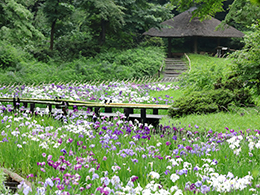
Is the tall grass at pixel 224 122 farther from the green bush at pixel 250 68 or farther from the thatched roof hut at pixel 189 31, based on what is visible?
the thatched roof hut at pixel 189 31

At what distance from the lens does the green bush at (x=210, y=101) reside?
675cm

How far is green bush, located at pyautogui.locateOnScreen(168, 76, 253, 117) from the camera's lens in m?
6.75

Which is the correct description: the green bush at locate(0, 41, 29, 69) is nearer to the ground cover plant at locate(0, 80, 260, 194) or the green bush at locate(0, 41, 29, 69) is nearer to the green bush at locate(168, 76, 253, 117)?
the green bush at locate(168, 76, 253, 117)

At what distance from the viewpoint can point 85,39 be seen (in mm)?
24594

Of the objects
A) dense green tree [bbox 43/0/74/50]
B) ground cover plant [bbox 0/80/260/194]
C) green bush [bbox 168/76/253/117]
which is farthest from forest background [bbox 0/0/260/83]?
ground cover plant [bbox 0/80/260/194]

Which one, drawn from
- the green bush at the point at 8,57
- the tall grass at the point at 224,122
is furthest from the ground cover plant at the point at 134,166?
the green bush at the point at 8,57

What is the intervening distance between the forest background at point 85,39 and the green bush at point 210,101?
526 cm

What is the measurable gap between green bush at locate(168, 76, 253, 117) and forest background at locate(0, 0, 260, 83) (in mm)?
5257

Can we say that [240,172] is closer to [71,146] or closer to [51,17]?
[71,146]

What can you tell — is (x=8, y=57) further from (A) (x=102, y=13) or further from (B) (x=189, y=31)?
(B) (x=189, y=31)

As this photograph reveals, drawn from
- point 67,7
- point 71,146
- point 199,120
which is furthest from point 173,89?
point 67,7

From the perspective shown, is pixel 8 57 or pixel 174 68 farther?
pixel 174 68

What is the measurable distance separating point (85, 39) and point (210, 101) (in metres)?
19.3

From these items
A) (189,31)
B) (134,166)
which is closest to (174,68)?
(189,31)
